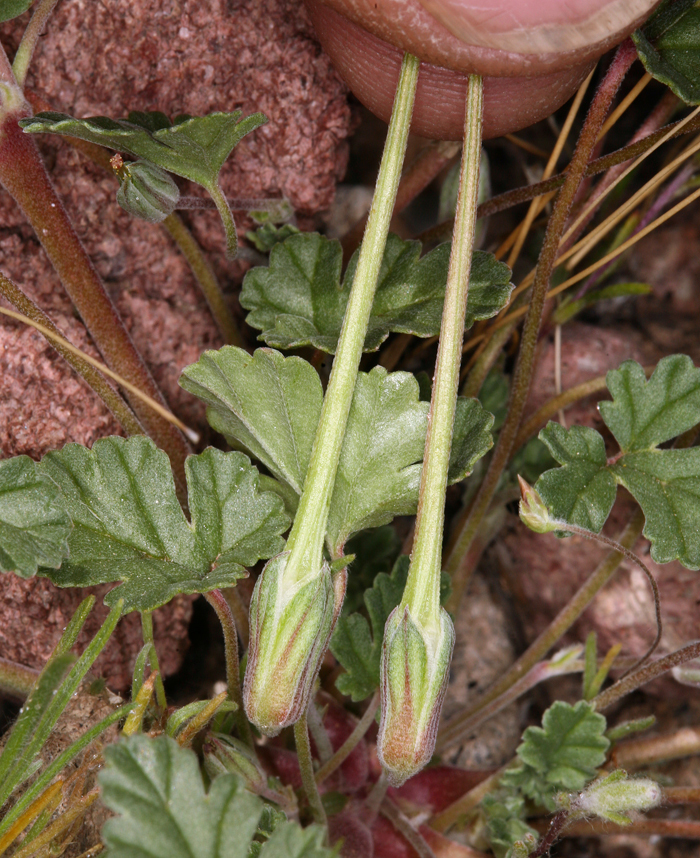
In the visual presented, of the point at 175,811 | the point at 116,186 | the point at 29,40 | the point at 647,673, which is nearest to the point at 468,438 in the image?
the point at 647,673

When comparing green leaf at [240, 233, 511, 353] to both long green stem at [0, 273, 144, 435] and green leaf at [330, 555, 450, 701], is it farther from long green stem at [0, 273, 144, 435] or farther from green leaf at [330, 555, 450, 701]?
green leaf at [330, 555, 450, 701]

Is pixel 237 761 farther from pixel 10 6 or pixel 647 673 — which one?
pixel 10 6

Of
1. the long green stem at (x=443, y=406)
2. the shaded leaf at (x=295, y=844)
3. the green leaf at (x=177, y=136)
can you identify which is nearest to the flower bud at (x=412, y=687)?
the long green stem at (x=443, y=406)

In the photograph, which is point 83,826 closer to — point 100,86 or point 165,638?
point 165,638

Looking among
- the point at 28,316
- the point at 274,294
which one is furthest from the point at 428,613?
the point at 28,316

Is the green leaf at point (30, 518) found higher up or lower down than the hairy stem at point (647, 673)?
higher up

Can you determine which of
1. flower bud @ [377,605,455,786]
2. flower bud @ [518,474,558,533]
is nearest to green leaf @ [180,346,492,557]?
flower bud @ [518,474,558,533]

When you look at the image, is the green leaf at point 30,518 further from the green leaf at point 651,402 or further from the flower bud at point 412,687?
the green leaf at point 651,402

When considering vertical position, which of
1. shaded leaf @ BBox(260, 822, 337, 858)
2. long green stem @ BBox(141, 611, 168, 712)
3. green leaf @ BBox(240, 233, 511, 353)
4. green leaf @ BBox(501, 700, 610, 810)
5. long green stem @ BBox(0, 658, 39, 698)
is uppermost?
green leaf @ BBox(240, 233, 511, 353)
